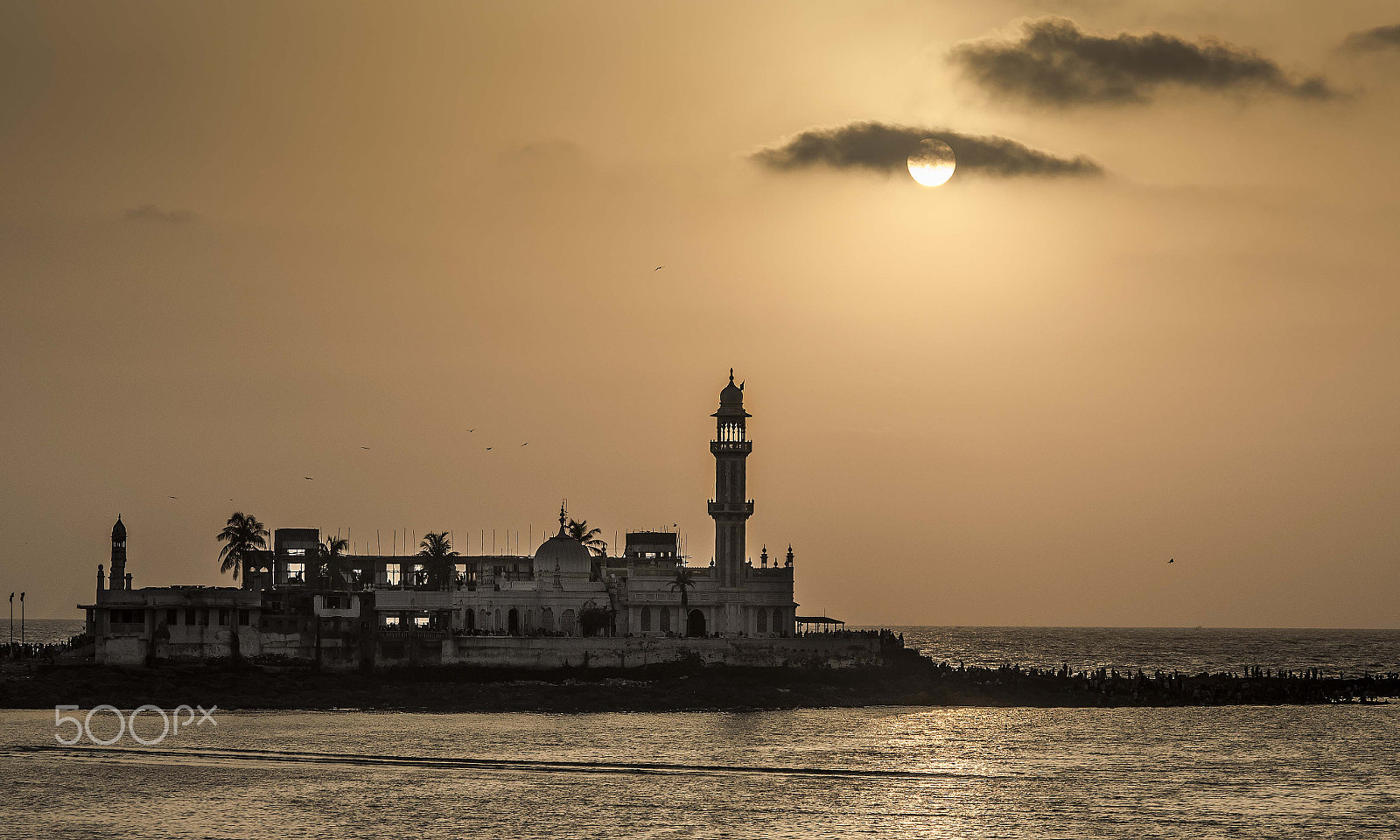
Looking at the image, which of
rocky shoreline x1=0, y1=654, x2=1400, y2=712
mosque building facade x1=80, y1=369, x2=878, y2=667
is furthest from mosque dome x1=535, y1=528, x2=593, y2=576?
rocky shoreline x1=0, y1=654, x2=1400, y2=712

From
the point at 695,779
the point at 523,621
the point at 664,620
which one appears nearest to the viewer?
the point at 695,779

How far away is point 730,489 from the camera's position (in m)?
123

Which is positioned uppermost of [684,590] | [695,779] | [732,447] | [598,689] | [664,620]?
[732,447]

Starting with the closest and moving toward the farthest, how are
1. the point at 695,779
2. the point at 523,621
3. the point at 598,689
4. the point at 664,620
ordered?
the point at 695,779 < the point at 598,689 < the point at 664,620 < the point at 523,621

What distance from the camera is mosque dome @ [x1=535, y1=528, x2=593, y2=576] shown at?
12356cm

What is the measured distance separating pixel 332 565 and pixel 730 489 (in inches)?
1485

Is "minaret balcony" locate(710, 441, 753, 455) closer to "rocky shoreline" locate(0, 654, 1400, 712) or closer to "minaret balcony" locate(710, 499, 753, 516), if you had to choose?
"minaret balcony" locate(710, 499, 753, 516)

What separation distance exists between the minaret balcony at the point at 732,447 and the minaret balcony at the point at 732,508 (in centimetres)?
395

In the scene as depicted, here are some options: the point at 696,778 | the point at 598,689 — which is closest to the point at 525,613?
the point at 598,689

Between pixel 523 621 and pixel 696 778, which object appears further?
pixel 523 621

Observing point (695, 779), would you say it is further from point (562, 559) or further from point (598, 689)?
point (562, 559)

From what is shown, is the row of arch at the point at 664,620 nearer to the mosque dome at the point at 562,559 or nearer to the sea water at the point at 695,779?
the mosque dome at the point at 562,559

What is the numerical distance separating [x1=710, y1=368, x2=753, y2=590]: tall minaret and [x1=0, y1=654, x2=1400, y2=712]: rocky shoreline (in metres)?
11.1

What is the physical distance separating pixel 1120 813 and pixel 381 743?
3591 cm
